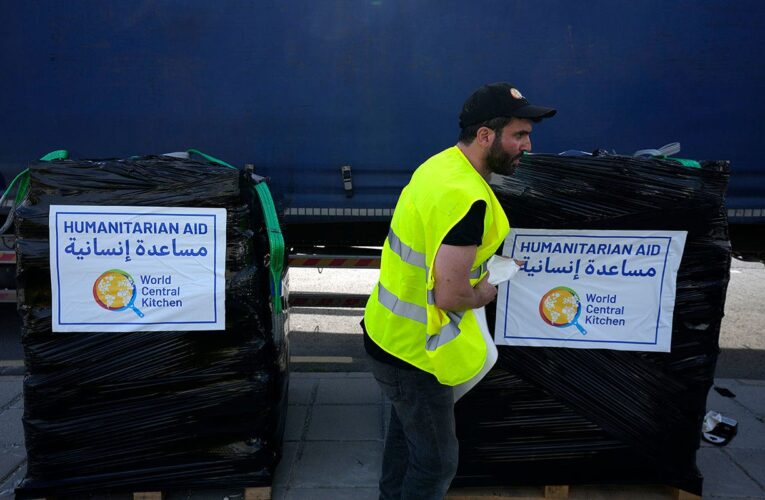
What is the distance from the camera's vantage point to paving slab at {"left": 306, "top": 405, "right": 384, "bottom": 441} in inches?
143

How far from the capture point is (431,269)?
2004 mm

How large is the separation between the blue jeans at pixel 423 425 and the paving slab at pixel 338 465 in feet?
2.98

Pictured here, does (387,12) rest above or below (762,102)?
above

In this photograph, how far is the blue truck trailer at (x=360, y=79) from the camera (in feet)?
15.2

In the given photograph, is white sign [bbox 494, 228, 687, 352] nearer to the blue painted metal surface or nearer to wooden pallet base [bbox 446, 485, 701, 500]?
wooden pallet base [bbox 446, 485, 701, 500]

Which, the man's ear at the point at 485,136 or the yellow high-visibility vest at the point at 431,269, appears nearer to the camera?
the yellow high-visibility vest at the point at 431,269

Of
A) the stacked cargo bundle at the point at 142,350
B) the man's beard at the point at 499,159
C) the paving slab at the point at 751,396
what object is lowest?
the paving slab at the point at 751,396

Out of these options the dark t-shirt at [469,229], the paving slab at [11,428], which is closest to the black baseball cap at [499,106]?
the dark t-shirt at [469,229]

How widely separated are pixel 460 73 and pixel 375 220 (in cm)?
132

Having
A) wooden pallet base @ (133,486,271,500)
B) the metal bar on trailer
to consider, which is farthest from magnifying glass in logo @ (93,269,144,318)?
the metal bar on trailer

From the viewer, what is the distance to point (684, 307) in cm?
283

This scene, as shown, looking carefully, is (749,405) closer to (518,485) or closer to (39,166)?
(518,485)

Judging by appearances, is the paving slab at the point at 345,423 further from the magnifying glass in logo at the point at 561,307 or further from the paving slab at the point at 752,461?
the paving slab at the point at 752,461

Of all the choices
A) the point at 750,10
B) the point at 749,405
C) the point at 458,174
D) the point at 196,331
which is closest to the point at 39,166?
the point at 196,331
